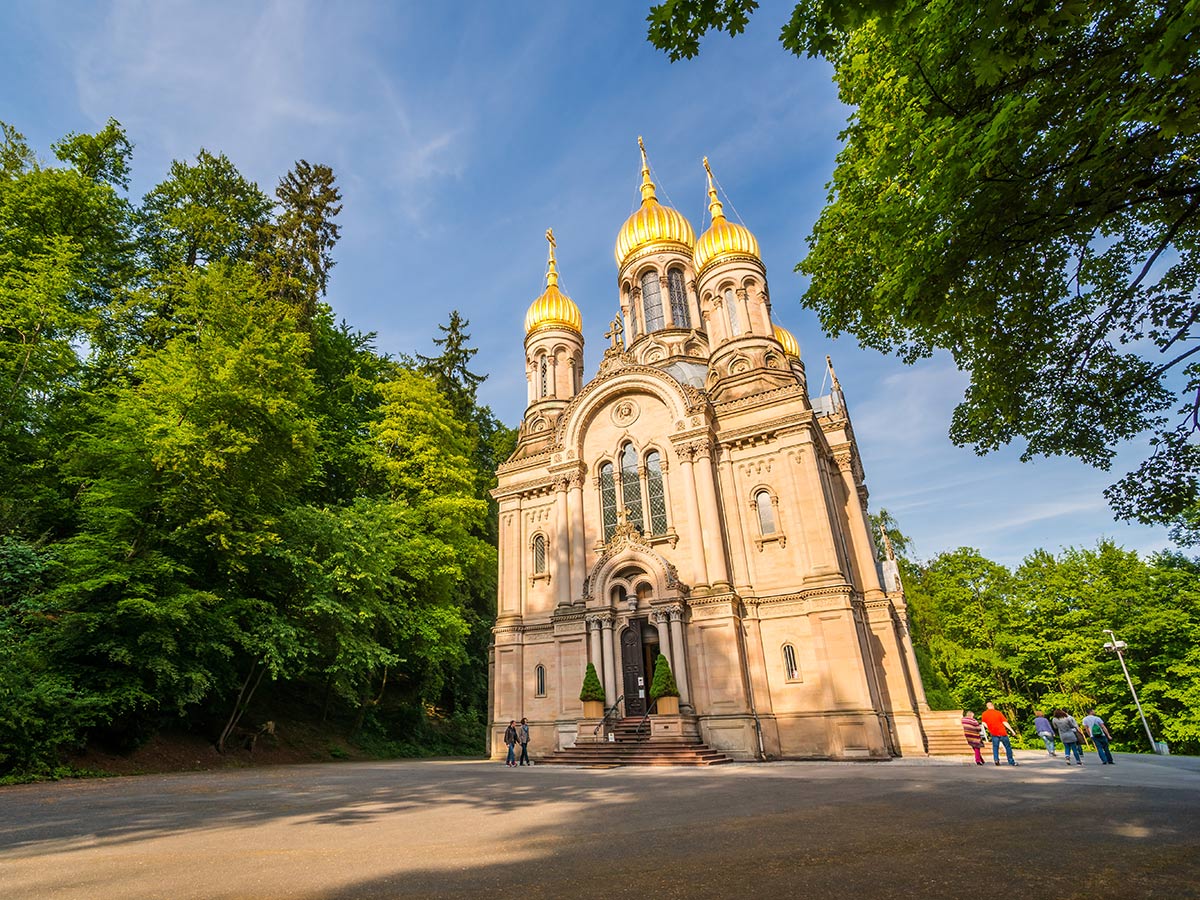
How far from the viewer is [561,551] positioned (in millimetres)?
22203

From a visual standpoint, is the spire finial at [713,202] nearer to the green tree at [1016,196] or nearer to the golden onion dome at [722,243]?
the golden onion dome at [722,243]

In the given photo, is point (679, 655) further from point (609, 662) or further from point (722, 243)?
point (722, 243)

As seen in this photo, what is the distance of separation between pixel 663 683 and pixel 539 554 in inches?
305

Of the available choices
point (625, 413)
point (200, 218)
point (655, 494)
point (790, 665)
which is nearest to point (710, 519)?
point (655, 494)

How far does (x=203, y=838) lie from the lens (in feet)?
19.4

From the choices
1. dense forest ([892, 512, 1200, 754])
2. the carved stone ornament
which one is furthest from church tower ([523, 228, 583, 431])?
dense forest ([892, 512, 1200, 754])

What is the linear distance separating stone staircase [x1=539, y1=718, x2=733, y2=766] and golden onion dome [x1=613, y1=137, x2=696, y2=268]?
23.7m

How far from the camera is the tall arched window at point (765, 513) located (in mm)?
19781

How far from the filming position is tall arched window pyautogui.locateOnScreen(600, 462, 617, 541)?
22.1m

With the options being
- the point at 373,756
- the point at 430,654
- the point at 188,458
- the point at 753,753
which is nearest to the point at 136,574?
the point at 188,458

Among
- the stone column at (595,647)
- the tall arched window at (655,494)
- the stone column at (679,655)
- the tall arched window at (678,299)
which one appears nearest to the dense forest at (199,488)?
the stone column at (595,647)

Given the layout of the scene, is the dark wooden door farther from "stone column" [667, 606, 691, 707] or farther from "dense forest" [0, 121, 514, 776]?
"dense forest" [0, 121, 514, 776]

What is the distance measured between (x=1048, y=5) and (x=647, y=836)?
25.4 feet

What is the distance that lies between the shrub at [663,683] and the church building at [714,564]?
0.68m
